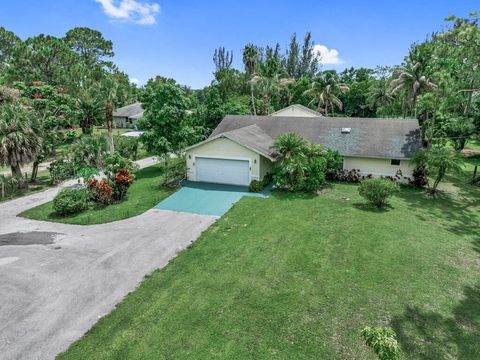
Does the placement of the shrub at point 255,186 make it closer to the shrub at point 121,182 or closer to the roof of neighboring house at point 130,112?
the shrub at point 121,182

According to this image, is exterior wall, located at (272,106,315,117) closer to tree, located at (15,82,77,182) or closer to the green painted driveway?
the green painted driveway

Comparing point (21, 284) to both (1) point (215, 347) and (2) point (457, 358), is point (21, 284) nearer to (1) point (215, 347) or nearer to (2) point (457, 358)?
(1) point (215, 347)

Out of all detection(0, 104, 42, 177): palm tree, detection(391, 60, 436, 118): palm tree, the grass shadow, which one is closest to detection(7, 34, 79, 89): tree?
detection(0, 104, 42, 177): palm tree

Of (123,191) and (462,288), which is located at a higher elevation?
(123,191)

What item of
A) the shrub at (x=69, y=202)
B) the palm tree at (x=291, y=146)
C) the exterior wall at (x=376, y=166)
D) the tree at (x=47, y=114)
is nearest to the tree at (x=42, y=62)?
the tree at (x=47, y=114)

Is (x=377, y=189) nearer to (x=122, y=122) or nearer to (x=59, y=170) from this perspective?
(x=59, y=170)

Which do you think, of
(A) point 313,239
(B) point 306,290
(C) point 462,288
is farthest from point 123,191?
(C) point 462,288
